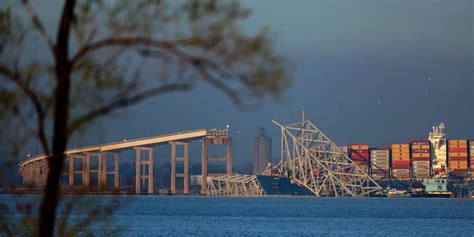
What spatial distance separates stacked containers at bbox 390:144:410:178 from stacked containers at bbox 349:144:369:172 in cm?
342

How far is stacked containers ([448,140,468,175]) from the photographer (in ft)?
Result: 452

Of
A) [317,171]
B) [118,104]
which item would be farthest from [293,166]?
[118,104]

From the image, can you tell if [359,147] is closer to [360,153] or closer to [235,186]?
[360,153]

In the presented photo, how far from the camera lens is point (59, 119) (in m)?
7.59

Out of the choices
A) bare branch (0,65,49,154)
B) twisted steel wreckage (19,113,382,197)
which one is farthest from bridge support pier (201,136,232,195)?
bare branch (0,65,49,154)

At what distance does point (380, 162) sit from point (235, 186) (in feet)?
63.5

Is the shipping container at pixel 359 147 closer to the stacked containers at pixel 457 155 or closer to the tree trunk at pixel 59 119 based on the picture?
the stacked containers at pixel 457 155

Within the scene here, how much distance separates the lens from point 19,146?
28.5 ft

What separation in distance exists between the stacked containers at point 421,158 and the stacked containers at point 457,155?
3424mm

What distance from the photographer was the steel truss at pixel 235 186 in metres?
126

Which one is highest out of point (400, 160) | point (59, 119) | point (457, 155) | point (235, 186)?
point (59, 119)

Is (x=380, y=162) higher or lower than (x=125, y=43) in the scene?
lower

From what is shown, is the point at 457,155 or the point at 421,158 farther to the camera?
the point at 457,155

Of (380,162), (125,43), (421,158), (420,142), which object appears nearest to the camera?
(125,43)
